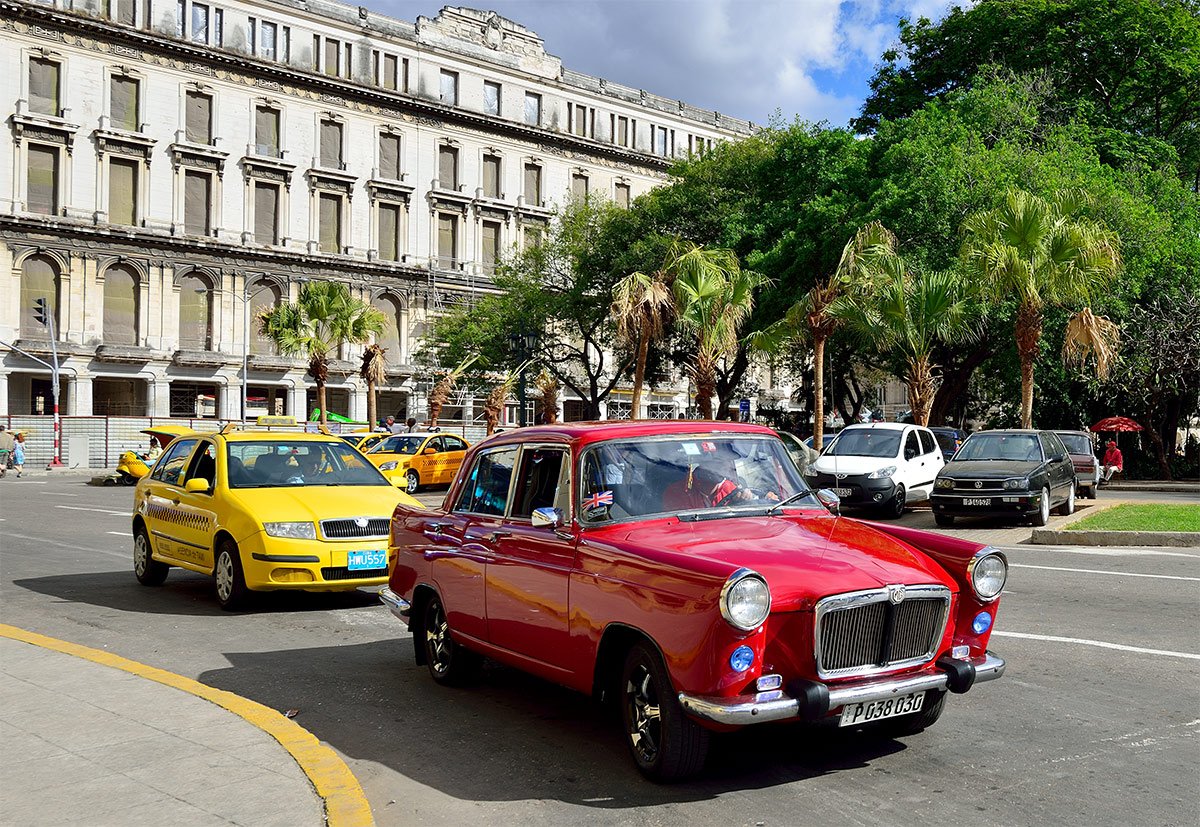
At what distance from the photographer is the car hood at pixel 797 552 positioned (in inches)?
199

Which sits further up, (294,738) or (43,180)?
(43,180)

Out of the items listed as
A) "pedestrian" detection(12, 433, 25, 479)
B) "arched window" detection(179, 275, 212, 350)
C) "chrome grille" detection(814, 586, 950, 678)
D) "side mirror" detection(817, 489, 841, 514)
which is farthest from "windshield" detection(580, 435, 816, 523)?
"arched window" detection(179, 275, 212, 350)

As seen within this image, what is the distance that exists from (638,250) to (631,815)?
39.5 meters

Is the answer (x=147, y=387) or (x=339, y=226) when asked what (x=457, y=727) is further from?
(x=339, y=226)

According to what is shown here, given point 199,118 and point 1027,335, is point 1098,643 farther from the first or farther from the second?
point 199,118

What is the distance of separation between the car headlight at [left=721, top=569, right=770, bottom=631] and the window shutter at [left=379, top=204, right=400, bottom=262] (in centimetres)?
6430

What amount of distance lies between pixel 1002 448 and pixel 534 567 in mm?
15976

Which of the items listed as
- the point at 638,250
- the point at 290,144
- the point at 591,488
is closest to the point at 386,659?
the point at 591,488

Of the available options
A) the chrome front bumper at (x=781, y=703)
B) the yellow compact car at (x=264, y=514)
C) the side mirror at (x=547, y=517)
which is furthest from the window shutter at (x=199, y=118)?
the chrome front bumper at (x=781, y=703)

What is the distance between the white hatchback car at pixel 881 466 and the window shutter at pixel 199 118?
1866 inches

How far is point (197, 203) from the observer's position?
59688mm

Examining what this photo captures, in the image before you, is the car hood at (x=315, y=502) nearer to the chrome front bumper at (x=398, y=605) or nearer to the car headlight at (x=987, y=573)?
the chrome front bumper at (x=398, y=605)

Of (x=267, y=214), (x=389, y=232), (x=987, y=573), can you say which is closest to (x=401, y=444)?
(x=987, y=573)

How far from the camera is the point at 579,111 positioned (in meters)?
73.4
